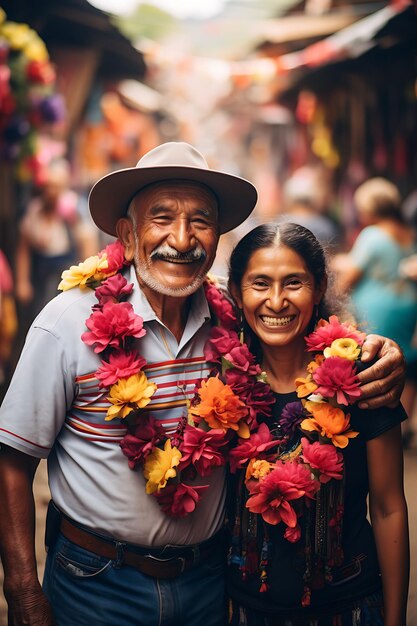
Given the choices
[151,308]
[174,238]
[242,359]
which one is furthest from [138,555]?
[174,238]

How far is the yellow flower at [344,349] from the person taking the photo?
2359mm

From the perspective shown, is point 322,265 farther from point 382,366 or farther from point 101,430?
point 101,430

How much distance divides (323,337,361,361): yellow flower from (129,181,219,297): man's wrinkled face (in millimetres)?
542

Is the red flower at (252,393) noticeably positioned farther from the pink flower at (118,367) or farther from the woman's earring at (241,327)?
the pink flower at (118,367)

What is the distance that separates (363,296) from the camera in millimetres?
5996

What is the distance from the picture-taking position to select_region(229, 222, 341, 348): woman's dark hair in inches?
99.2

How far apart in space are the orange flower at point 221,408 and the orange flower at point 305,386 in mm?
205

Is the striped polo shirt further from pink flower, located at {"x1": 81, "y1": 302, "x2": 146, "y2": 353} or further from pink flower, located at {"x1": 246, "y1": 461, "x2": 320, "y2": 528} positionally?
pink flower, located at {"x1": 246, "y1": 461, "x2": 320, "y2": 528}

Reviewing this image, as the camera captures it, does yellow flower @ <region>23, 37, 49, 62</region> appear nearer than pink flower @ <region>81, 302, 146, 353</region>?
No

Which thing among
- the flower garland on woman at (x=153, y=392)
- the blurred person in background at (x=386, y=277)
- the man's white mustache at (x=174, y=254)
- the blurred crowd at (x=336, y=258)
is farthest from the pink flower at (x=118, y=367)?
the blurred person in background at (x=386, y=277)

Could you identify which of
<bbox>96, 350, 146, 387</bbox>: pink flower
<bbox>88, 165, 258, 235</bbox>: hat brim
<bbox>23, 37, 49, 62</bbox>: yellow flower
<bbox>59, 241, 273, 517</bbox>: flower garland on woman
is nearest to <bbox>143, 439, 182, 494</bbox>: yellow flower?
<bbox>59, 241, 273, 517</bbox>: flower garland on woman

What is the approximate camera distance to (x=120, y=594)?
2.34m

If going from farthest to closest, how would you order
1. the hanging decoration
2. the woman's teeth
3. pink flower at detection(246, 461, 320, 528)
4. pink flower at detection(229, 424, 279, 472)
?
the hanging decoration < the woman's teeth < pink flower at detection(229, 424, 279, 472) < pink flower at detection(246, 461, 320, 528)

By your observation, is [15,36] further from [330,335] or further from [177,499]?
[177,499]
